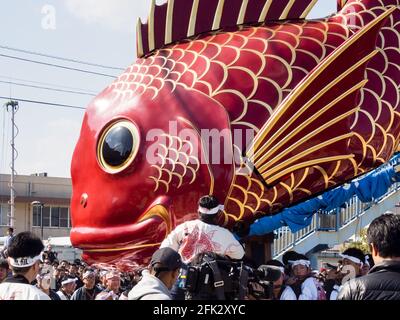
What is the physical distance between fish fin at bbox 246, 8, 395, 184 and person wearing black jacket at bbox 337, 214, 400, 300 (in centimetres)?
334

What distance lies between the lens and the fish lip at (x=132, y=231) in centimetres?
659

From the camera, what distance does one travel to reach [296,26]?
A: 279 inches

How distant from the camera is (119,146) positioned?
6.75m

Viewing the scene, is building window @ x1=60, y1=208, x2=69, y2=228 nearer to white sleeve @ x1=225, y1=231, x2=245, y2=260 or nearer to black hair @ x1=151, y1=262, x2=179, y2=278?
white sleeve @ x1=225, y1=231, x2=245, y2=260

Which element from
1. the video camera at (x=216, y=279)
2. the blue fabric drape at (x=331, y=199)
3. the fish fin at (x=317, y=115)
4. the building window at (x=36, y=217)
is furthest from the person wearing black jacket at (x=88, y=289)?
the building window at (x=36, y=217)

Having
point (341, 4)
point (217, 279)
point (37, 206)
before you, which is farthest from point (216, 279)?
point (37, 206)

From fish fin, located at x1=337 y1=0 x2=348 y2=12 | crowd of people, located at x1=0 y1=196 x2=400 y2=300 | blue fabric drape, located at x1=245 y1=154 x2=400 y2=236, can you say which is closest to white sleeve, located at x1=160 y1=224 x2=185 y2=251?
crowd of people, located at x1=0 y1=196 x2=400 y2=300

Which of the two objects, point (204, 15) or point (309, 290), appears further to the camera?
point (204, 15)

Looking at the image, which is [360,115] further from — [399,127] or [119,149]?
[119,149]

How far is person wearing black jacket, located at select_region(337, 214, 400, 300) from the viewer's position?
300 cm

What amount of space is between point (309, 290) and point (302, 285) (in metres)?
0.11

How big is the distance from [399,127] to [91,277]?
11.4 feet

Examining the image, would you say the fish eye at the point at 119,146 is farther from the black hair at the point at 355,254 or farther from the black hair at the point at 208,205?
the black hair at the point at 355,254

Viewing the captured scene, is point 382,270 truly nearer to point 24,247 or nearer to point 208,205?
point 24,247
